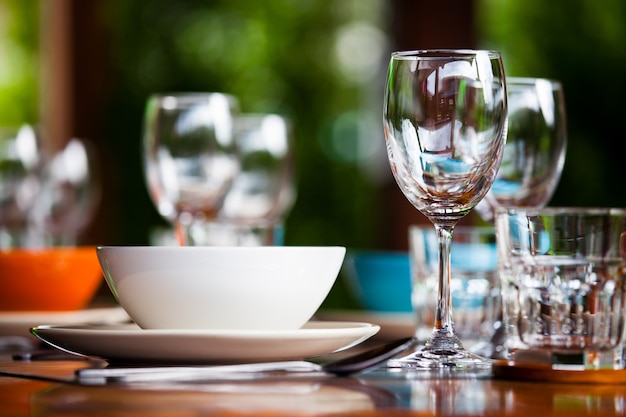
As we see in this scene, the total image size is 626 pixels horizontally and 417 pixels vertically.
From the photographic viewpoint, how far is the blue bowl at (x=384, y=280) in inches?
61.6

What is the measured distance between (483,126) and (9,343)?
579 mm

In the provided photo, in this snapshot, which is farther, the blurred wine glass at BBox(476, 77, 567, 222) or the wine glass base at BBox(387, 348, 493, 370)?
the blurred wine glass at BBox(476, 77, 567, 222)

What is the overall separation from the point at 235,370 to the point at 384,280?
0.88 m

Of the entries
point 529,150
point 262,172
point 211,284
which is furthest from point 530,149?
point 262,172

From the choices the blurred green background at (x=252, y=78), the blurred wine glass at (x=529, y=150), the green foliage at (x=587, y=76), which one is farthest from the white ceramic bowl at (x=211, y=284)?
the blurred green background at (x=252, y=78)

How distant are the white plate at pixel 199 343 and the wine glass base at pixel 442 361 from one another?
0.16 feet

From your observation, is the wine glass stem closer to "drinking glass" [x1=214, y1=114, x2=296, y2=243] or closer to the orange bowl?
the orange bowl

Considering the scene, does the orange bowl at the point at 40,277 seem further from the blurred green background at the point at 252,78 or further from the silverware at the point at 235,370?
the blurred green background at the point at 252,78

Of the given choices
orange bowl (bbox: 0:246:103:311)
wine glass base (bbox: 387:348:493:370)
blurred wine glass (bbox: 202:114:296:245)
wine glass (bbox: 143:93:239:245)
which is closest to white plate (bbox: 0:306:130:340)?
orange bowl (bbox: 0:246:103:311)

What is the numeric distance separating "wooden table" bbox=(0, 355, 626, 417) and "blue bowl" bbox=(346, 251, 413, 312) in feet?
2.64

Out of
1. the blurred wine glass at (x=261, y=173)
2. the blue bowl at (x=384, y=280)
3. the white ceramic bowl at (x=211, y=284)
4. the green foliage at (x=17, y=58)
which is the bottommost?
the blue bowl at (x=384, y=280)

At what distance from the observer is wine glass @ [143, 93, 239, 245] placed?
1.46m

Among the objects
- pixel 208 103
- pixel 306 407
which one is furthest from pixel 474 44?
pixel 306 407

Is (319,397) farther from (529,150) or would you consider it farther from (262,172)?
(262,172)
